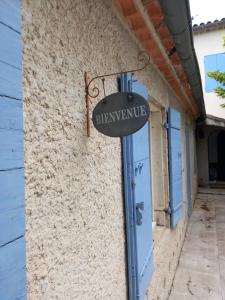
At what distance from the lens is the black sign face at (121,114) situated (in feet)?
4.35

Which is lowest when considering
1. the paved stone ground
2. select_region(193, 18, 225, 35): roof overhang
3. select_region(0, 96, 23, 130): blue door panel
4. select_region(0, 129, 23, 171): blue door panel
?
the paved stone ground

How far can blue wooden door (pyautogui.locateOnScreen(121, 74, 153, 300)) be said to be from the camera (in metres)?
2.04

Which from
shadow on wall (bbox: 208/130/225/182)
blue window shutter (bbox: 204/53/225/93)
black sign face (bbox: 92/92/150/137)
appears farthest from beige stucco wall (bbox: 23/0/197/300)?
shadow on wall (bbox: 208/130/225/182)

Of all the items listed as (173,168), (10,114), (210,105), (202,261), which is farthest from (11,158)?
(210,105)

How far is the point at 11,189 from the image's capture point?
2.95 feet

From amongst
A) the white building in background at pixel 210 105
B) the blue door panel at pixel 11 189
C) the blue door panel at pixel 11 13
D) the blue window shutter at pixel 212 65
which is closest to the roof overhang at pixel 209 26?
the white building in background at pixel 210 105

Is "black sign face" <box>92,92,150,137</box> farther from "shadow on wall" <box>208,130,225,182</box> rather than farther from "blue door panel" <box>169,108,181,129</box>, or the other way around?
"shadow on wall" <box>208,130,225,182</box>

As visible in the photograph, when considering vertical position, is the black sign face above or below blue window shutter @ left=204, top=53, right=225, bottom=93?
below

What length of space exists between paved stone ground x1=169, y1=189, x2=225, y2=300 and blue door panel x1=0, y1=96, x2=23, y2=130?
366cm

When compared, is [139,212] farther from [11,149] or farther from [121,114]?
[11,149]

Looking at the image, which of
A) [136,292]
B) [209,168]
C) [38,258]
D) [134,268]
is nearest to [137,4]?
[38,258]

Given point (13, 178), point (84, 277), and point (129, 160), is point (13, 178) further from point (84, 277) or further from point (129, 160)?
point (129, 160)

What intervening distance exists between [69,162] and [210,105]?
42.3 ft

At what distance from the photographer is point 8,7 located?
2.95 feet
